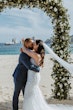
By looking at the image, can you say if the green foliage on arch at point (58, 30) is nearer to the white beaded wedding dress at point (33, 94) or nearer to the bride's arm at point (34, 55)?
the white beaded wedding dress at point (33, 94)

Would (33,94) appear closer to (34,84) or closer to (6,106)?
(34,84)

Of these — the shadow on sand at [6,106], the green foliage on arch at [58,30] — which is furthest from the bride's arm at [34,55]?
the green foliage on arch at [58,30]

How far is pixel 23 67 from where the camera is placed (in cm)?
869

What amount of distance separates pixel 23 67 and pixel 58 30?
9.88 feet

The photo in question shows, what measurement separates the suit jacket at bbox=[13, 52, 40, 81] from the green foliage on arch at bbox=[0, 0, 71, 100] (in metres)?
2.68

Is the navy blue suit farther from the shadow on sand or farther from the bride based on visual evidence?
the shadow on sand

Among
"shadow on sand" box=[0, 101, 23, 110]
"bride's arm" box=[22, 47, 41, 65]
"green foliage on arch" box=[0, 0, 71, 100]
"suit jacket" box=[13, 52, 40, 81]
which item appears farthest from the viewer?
"green foliage on arch" box=[0, 0, 71, 100]

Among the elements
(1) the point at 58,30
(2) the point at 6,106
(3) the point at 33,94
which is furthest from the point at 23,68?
(1) the point at 58,30

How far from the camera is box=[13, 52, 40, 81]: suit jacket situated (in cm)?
847

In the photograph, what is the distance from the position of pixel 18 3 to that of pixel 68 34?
1.61m

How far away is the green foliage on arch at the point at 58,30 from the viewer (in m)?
11.0

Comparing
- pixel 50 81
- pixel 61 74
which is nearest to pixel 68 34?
pixel 61 74

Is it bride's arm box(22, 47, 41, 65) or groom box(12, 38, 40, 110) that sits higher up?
bride's arm box(22, 47, 41, 65)

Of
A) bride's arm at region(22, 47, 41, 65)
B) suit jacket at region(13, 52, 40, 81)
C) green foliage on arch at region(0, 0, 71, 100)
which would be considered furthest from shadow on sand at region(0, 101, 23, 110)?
bride's arm at region(22, 47, 41, 65)
